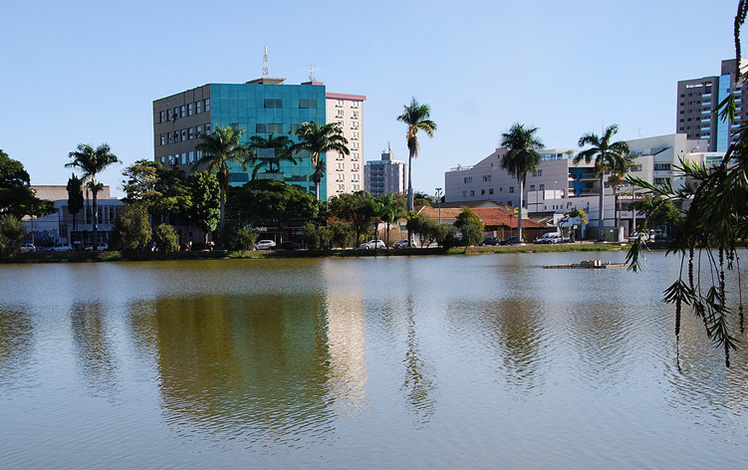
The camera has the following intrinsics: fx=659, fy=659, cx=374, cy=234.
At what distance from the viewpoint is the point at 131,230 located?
6900cm

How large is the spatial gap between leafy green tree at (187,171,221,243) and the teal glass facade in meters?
15.4

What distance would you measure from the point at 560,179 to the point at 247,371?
116 m

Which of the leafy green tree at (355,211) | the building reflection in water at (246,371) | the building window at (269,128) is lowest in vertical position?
the building reflection in water at (246,371)

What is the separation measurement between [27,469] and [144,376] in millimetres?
6254

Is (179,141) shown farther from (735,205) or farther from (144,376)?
(735,205)

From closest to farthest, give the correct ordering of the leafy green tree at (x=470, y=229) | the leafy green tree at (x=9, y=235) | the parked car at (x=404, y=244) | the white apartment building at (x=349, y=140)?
1. the leafy green tree at (x=9, y=235)
2. the leafy green tree at (x=470, y=229)
3. the parked car at (x=404, y=244)
4. the white apartment building at (x=349, y=140)

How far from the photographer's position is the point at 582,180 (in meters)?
130

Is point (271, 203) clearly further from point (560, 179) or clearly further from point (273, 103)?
point (560, 179)

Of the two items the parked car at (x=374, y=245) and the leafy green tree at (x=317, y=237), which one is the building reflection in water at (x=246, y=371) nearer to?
the leafy green tree at (x=317, y=237)

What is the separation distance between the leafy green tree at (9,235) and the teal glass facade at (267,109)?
34714 millimetres

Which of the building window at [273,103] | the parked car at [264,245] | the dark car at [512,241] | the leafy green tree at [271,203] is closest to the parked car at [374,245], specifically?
the leafy green tree at [271,203]

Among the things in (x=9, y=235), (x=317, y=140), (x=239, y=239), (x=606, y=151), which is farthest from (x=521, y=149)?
(x=9, y=235)

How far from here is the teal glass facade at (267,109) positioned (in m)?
100

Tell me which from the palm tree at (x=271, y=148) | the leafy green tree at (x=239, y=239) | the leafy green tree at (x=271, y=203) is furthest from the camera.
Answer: the palm tree at (x=271, y=148)
